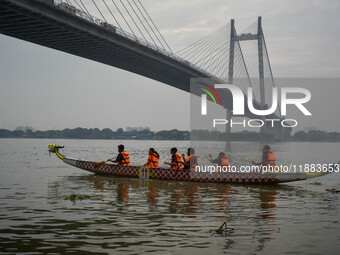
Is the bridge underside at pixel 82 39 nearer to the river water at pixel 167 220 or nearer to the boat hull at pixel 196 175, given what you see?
the boat hull at pixel 196 175

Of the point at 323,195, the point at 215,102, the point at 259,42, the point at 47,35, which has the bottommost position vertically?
the point at 323,195

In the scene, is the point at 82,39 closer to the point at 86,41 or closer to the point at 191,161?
the point at 86,41

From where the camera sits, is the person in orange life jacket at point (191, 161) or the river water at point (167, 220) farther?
the person in orange life jacket at point (191, 161)

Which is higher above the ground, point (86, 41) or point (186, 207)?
point (86, 41)

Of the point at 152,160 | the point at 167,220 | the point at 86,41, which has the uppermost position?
the point at 86,41

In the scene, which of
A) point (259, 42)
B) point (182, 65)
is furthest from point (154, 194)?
point (259, 42)

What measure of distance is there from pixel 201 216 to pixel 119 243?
241cm

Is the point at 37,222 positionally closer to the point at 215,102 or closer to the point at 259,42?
the point at 215,102

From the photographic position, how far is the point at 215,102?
48.6 metres

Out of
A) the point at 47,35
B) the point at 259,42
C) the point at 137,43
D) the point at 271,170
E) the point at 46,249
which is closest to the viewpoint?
the point at 46,249

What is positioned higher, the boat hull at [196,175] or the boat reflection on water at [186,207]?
the boat hull at [196,175]

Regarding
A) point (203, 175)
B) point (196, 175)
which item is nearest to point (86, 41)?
point (196, 175)

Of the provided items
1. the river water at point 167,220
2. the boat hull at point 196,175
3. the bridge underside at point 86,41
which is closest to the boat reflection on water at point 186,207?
the river water at point 167,220

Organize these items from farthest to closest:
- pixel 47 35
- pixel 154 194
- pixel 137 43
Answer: pixel 137 43 → pixel 47 35 → pixel 154 194
